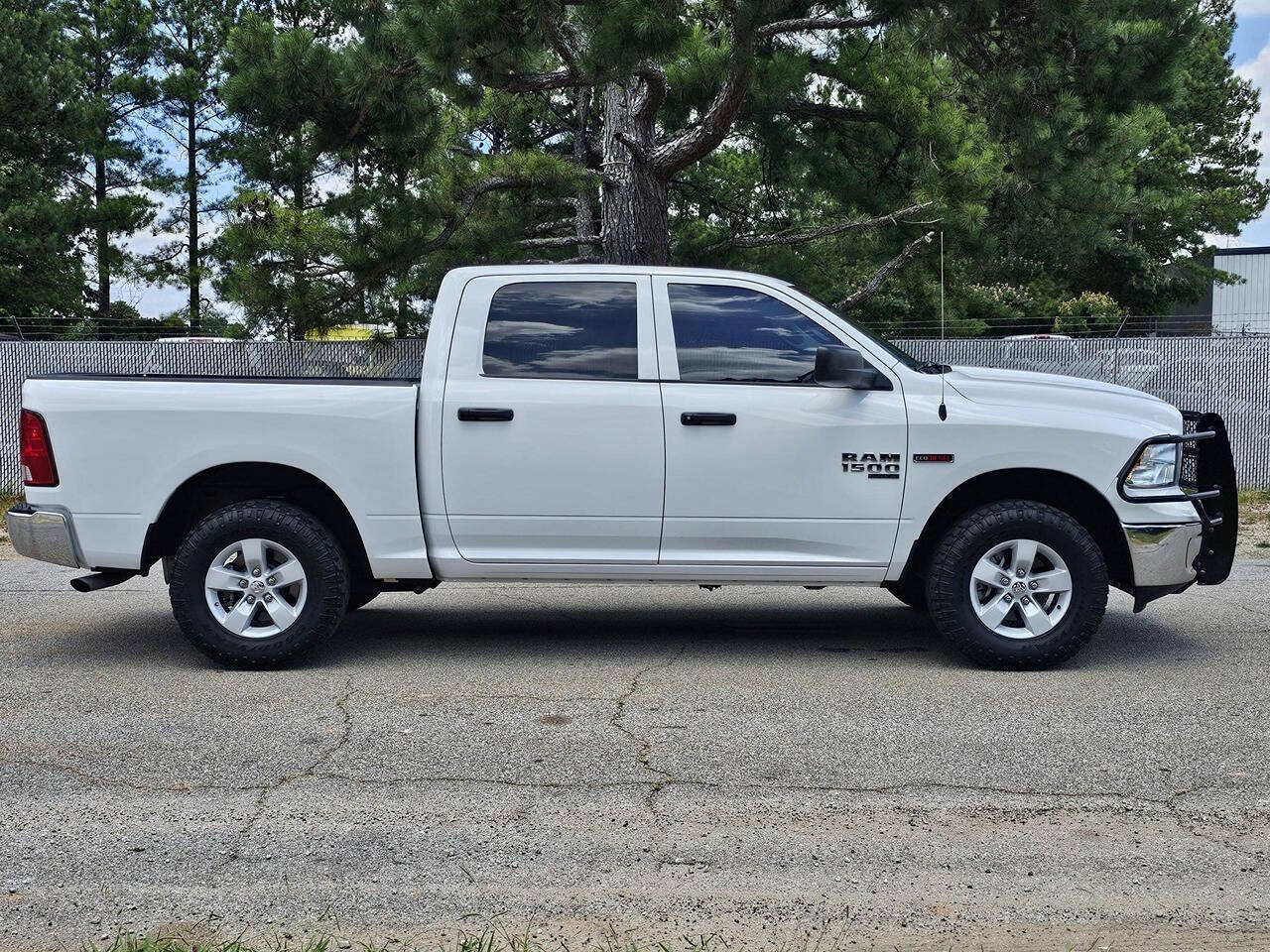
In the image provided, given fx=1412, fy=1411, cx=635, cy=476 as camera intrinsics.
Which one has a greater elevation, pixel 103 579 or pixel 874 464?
pixel 874 464

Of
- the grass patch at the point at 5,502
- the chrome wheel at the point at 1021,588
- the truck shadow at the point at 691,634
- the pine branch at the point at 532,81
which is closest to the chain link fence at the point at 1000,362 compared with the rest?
the grass patch at the point at 5,502

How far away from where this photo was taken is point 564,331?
706cm

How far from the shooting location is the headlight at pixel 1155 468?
6.87 metres

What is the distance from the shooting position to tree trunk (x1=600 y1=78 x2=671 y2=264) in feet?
52.3

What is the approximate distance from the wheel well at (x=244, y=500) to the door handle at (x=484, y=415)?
0.79 meters

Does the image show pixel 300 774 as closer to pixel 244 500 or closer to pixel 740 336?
pixel 244 500

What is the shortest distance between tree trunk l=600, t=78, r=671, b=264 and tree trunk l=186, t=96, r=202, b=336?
23616mm

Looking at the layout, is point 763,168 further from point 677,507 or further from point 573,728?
point 573,728

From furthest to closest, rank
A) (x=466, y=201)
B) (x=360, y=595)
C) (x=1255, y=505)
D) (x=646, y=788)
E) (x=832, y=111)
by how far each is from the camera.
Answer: (x=832, y=111), (x=466, y=201), (x=1255, y=505), (x=360, y=595), (x=646, y=788)

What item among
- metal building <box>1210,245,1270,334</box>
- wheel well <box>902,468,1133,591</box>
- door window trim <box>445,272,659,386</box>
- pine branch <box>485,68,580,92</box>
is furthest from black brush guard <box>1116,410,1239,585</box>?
metal building <box>1210,245,1270,334</box>

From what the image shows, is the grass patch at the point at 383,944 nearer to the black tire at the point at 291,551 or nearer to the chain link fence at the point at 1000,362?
the black tire at the point at 291,551

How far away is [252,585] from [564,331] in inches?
77.6

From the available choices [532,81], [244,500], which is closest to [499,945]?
[244,500]

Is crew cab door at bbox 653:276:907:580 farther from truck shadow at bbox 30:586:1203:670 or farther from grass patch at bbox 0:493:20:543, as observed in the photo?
grass patch at bbox 0:493:20:543
